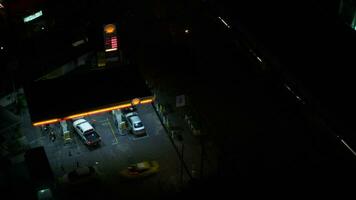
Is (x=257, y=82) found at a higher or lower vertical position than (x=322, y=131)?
higher

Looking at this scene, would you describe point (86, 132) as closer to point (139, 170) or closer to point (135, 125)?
point (135, 125)

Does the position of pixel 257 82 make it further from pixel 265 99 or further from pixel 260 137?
pixel 260 137

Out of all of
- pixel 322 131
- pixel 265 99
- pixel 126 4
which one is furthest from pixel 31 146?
pixel 322 131

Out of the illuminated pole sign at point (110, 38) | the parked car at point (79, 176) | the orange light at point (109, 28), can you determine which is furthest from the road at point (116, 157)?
the orange light at point (109, 28)

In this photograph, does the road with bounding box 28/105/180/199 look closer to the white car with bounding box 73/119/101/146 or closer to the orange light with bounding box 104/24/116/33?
the white car with bounding box 73/119/101/146

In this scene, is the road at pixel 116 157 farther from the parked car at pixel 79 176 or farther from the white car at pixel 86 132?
the white car at pixel 86 132

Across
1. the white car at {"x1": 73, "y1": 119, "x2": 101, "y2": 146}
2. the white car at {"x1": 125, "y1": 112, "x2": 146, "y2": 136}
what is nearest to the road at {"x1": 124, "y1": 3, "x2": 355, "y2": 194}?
the white car at {"x1": 125, "y1": 112, "x2": 146, "y2": 136}
